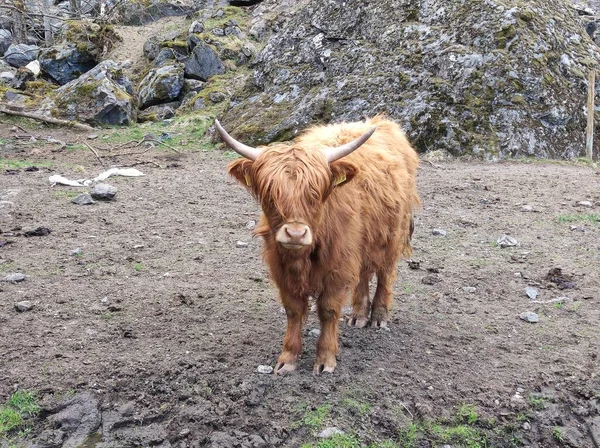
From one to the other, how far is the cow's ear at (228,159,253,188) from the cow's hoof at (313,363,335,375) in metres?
1.30

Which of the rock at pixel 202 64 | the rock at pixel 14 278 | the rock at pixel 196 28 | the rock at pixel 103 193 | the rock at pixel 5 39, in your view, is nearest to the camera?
the rock at pixel 14 278

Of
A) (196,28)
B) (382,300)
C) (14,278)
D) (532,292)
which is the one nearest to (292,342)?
(382,300)

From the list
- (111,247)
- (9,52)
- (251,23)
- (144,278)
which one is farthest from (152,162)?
(9,52)

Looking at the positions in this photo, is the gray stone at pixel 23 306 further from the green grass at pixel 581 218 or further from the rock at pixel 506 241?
the green grass at pixel 581 218

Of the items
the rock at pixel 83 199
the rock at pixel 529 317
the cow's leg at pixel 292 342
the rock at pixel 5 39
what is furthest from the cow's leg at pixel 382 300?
the rock at pixel 5 39

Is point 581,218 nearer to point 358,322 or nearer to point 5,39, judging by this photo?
point 358,322

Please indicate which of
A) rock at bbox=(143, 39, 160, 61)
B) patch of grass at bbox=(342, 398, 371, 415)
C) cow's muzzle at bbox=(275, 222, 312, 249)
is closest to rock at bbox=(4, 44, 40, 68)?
rock at bbox=(143, 39, 160, 61)

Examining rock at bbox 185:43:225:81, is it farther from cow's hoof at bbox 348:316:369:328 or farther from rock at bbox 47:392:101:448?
rock at bbox 47:392:101:448

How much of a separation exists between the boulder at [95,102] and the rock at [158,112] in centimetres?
35

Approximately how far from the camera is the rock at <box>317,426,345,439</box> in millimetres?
3355

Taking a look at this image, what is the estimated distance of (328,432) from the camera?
11.1 ft

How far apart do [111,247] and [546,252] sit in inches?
180

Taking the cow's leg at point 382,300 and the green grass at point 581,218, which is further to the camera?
the green grass at point 581,218

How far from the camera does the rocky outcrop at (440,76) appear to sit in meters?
11.5
